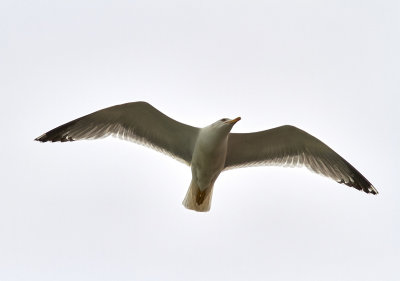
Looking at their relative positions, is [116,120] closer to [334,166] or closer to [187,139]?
[187,139]

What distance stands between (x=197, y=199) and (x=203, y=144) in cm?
86

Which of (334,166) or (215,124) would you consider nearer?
(215,124)

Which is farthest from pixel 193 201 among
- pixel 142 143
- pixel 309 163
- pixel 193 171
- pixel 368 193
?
pixel 368 193

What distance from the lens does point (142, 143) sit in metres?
9.28

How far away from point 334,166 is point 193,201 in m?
1.96

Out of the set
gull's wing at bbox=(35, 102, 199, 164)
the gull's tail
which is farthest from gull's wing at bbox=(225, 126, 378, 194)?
gull's wing at bbox=(35, 102, 199, 164)

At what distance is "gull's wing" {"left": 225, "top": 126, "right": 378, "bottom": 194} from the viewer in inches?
365

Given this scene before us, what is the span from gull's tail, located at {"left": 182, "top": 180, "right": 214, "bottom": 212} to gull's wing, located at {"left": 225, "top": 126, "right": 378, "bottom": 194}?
1.62 feet

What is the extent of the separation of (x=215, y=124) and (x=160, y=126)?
33.6 inches

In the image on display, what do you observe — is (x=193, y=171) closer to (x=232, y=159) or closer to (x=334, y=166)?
(x=232, y=159)

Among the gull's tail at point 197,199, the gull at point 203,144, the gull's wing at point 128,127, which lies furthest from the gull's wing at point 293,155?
the gull's wing at point 128,127

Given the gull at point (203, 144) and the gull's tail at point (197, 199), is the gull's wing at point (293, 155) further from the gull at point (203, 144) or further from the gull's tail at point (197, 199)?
the gull's tail at point (197, 199)

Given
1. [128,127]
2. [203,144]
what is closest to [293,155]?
[203,144]

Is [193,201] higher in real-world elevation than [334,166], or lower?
lower
